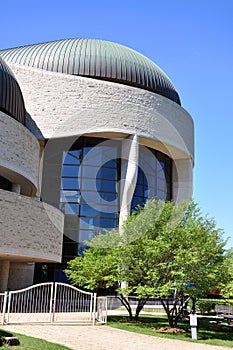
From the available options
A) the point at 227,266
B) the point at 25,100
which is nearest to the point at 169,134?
the point at 25,100

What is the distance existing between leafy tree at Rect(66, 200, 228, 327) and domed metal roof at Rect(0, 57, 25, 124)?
11.2 m

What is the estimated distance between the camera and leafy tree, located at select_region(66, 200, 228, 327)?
17.1m

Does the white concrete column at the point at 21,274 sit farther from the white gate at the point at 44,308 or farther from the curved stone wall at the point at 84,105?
the curved stone wall at the point at 84,105

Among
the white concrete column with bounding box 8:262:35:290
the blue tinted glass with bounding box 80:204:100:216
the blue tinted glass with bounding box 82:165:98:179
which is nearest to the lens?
the white concrete column with bounding box 8:262:35:290

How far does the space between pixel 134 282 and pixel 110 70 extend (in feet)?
71.6

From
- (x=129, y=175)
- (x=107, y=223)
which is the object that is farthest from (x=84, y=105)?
(x=107, y=223)

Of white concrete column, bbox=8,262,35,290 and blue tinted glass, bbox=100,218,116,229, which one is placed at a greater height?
blue tinted glass, bbox=100,218,116,229

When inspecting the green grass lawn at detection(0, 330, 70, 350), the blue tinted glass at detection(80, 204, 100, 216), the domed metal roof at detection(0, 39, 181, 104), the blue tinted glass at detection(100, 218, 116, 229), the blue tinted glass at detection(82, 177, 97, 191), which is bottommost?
the green grass lawn at detection(0, 330, 70, 350)

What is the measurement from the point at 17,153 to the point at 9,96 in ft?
13.6

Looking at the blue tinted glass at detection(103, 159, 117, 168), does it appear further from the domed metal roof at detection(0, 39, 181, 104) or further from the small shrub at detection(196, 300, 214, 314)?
the small shrub at detection(196, 300, 214, 314)

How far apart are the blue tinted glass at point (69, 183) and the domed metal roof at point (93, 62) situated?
894 centimetres

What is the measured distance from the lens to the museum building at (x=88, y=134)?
31.7 meters

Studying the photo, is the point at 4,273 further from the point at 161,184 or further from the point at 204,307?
the point at 161,184

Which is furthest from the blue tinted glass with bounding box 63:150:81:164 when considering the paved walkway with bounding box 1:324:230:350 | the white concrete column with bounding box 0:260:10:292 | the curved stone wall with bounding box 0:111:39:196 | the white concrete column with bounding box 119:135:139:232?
the paved walkway with bounding box 1:324:230:350
